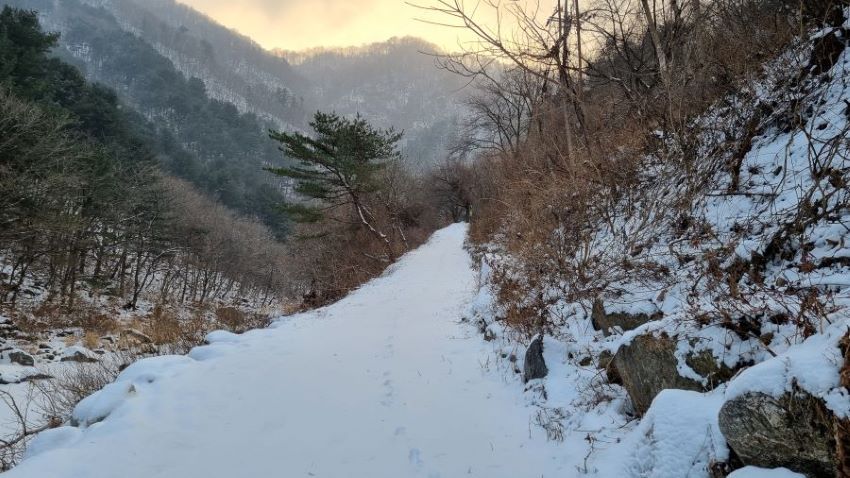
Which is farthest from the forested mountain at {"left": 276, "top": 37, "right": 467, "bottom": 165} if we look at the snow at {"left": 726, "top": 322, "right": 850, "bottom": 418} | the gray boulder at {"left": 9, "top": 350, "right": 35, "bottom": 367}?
the snow at {"left": 726, "top": 322, "right": 850, "bottom": 418}

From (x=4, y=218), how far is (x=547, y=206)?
16019 millimetres

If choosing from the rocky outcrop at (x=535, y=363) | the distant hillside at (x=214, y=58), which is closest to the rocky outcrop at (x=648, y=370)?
the rocky outcrop at (x=535, y=363)

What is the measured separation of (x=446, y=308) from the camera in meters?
9.01

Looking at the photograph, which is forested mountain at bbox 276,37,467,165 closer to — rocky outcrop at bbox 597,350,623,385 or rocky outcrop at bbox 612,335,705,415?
rocky outcrop at bbox 597,350,623,385

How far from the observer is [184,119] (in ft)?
236

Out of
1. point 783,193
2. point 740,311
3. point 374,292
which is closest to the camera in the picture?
point 740,311

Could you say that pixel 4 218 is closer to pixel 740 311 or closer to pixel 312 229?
pixel 312 229

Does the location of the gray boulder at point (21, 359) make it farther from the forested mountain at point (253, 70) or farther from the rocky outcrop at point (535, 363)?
the forested mountain at point (253, 70)

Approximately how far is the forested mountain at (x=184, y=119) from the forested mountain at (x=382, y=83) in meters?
64.8

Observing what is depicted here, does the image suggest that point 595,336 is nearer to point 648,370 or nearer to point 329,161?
point 648,370

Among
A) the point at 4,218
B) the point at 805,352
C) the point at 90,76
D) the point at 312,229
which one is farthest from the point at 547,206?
the point at 90,76

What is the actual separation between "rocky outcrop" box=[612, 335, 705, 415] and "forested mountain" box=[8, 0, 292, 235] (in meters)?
A: 50.5

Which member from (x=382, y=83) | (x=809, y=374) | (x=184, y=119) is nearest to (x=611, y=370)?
(x=809, y=374)

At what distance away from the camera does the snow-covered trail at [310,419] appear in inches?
126
